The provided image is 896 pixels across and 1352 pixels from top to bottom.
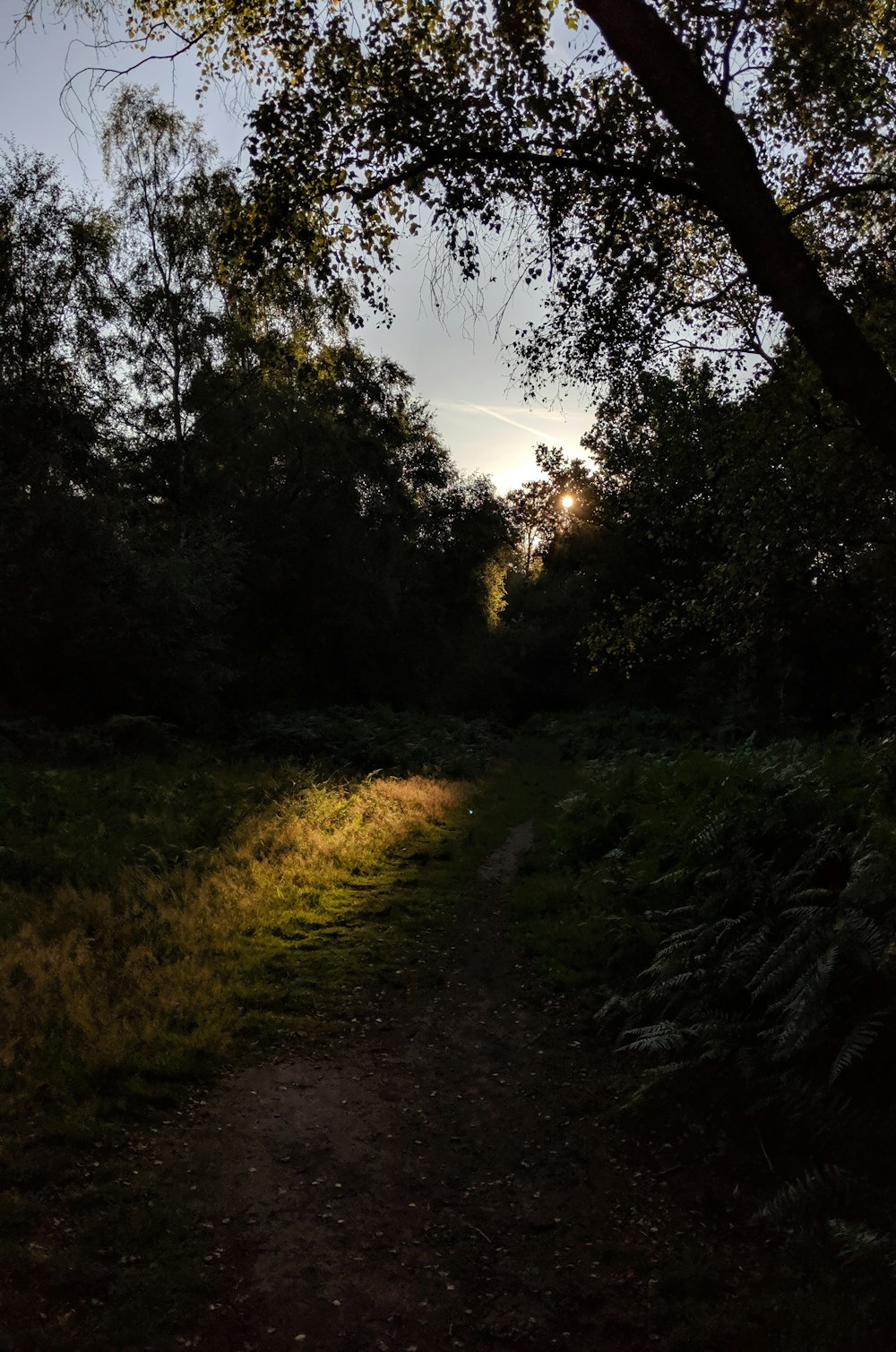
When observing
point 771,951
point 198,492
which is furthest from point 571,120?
point 198,492

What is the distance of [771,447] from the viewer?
27.9 feet

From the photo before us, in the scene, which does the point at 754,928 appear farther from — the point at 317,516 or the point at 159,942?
the point at 317,516

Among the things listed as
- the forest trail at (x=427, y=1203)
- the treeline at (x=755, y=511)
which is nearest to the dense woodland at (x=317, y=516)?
the treeline at (x=755, y=511)

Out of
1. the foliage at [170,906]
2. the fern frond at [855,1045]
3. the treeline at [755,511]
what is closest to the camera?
the fern frond at [855,1045]

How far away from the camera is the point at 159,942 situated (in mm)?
7512

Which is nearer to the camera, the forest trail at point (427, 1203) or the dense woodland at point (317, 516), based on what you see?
the forest trail at point (427, 1203)

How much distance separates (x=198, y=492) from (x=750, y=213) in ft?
79.4

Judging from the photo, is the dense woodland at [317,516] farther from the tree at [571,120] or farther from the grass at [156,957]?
the grass at [156,957]

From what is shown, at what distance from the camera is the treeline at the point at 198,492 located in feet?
58.7

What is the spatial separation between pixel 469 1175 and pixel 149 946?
3829 millimetres

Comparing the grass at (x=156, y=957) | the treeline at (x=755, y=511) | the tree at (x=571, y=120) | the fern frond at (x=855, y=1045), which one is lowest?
the fern frond at (x=855, y=1045)

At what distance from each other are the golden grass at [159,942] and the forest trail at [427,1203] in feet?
2.56

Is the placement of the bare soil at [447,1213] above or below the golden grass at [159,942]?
below

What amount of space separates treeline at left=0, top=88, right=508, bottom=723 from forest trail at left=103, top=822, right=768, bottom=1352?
5.72 m
